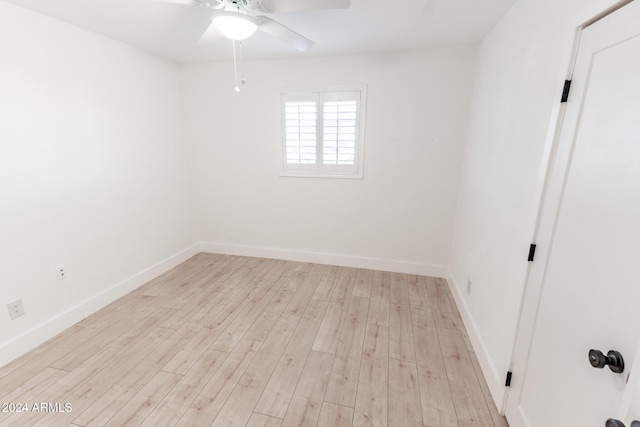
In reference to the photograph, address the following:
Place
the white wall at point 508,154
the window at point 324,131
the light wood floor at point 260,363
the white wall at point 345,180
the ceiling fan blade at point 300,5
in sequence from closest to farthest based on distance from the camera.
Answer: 1. the white wall at point 508,154
2. the ceiling fan blade at point 300,5
3. the light wood floor at point 260,363
4. the white wall at point 345,180
5. the window at point 324,131

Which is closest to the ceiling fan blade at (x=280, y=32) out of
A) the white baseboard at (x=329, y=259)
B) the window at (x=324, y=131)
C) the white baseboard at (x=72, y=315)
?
the window at (x=324, y=131)

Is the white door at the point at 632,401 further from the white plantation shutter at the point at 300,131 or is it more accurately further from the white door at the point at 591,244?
the white plantation shutter at the point at 300,131

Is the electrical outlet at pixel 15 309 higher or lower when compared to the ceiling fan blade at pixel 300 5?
lower

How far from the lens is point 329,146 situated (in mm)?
3336

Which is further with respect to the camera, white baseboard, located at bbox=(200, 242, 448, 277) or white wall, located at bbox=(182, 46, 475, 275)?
white baseboard, located at bbox=(200, 242, 448, 277)

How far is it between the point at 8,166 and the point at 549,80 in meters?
3.33

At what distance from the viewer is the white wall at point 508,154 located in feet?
4.49

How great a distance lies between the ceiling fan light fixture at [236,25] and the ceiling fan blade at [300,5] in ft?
0.41

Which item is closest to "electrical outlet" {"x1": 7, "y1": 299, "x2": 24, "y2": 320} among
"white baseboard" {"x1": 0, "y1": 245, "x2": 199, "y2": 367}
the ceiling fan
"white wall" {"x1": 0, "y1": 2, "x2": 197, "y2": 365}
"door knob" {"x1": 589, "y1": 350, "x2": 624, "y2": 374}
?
"white wall" {"x1": 0, "y1": 2, "x2": 197, "y2": 365}

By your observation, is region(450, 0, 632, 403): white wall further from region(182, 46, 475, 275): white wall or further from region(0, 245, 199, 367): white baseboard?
region(0, 245, 199, 367): white baseboard

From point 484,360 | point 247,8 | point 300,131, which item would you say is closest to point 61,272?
point 247,8

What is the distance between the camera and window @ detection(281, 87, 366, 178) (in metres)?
3.19

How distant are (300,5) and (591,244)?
68.6 inches

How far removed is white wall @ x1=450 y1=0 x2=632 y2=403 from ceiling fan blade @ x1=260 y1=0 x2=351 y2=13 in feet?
3.43
